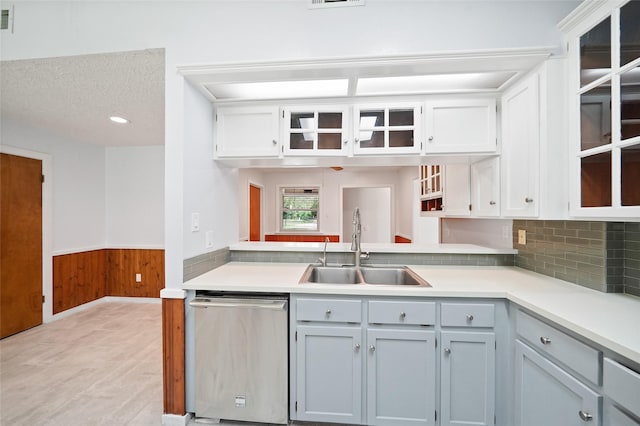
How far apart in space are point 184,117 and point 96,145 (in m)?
3.21

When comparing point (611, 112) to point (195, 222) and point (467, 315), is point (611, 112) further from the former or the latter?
point (195, 222)

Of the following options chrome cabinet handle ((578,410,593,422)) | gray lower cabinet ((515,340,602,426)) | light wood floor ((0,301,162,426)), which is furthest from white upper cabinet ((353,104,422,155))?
light wood floor ((0,301,162,426))

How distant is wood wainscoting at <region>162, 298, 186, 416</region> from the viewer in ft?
5.44

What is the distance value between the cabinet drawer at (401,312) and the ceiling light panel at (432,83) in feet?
4.67

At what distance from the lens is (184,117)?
1678 mm

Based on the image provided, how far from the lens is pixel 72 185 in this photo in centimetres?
348

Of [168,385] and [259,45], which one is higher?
[259,45]

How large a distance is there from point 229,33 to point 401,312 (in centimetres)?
200

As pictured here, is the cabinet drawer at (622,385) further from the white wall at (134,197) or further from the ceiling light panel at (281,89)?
the white wall at (134,197)

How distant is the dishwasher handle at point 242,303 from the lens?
1566mm

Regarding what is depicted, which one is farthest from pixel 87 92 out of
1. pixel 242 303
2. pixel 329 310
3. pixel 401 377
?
pixel 401 377

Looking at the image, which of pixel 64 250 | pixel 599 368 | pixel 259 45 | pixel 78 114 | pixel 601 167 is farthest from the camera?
pixel 64 250

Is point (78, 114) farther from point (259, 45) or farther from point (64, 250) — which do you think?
point (259, 45)

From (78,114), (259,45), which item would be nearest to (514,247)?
(259,45)
